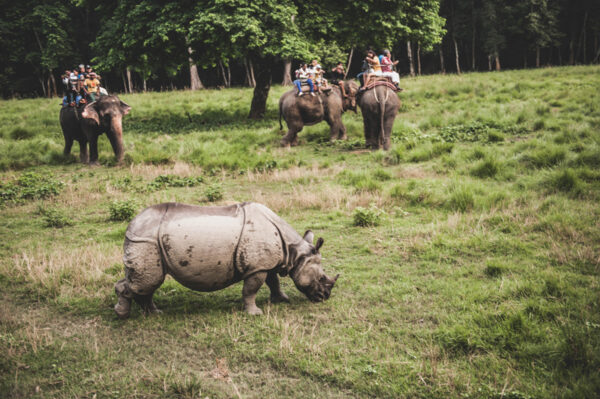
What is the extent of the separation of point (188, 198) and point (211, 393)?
6.49m

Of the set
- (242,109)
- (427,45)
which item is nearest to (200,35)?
(242,109)

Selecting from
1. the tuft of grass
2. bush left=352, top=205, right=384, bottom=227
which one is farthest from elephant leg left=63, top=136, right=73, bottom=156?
the tuft of grass

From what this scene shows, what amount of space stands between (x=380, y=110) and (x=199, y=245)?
9958 mm

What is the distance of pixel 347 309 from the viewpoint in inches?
198

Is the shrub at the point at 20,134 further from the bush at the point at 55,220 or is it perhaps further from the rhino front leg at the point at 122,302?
the rhino front leg at the point at 122,302

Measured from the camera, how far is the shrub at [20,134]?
56.5 feet

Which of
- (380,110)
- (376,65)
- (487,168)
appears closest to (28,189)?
(380,110)

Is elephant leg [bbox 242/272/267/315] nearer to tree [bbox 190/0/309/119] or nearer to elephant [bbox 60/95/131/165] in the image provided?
elephant [bbox 60/95/131/165]

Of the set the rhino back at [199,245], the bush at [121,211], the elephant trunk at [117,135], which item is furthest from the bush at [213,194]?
the elephant trunk at [117,135]

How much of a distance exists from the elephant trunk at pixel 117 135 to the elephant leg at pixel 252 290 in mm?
10081

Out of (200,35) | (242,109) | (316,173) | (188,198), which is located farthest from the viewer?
(242,109)

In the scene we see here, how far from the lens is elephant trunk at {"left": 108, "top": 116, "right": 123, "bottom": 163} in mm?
13001

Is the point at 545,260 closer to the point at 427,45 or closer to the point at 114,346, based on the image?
the point at 114,346

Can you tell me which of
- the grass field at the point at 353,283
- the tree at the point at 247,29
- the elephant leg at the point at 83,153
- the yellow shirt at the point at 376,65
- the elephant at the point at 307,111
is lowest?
the grass field at the point at 353,283
